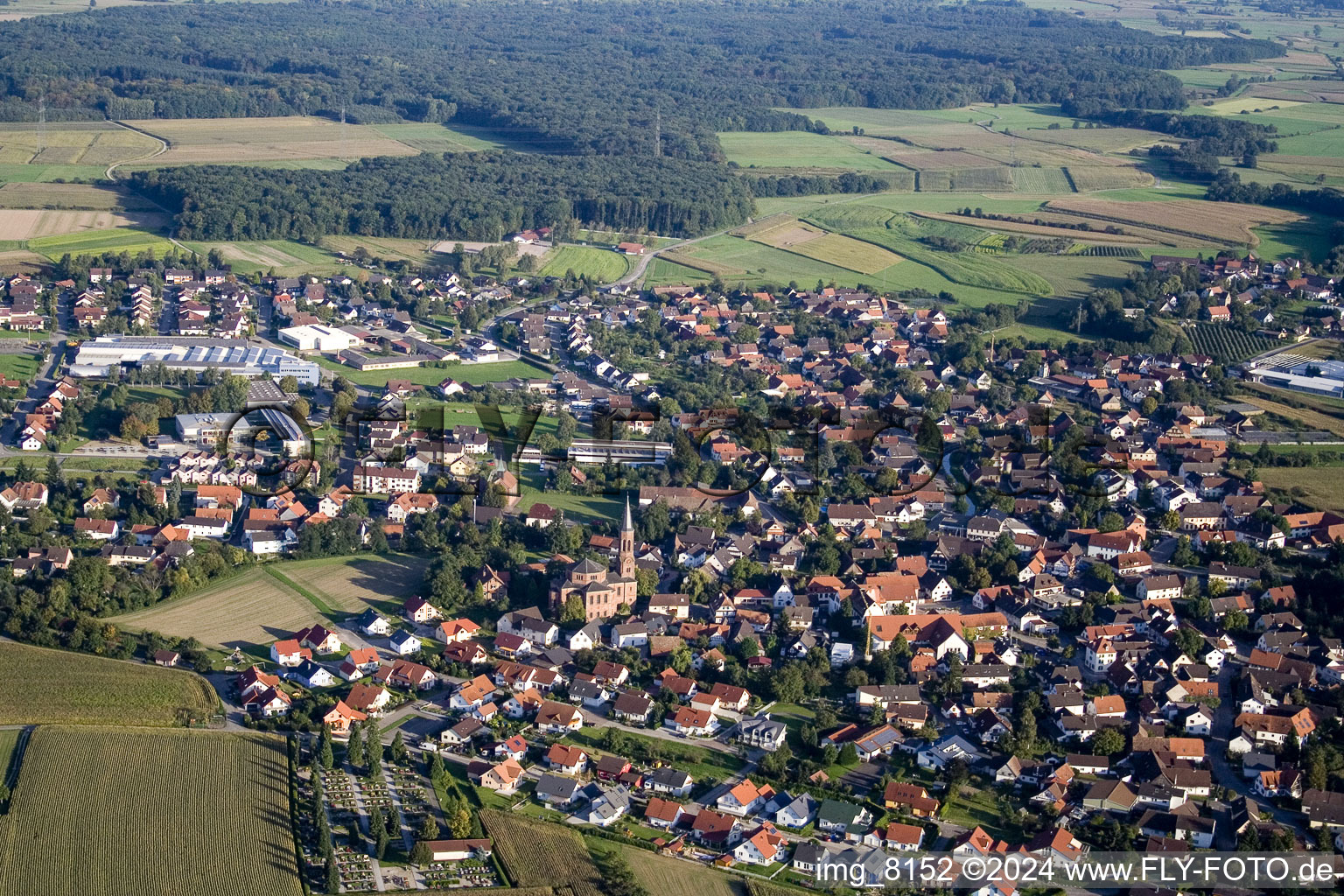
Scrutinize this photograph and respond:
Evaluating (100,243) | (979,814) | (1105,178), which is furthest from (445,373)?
(1105,178)

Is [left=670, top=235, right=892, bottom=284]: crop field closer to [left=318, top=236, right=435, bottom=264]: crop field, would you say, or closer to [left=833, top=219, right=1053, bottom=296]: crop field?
[left=833, top=219, right=1053, bottom=296]: crop field

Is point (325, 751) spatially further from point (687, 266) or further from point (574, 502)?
point (687, 266)

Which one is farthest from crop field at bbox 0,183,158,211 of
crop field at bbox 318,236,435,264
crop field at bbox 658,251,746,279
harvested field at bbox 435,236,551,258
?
crop field at bbox 658,251,746,279

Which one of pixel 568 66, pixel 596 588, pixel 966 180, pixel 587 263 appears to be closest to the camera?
pixel 596 588

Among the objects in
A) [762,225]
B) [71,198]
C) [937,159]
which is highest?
[937,159]

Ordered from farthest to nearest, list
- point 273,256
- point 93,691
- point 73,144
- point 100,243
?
1. point 73,144
2. point 273,256
3. point 100,243
4. point 93,691

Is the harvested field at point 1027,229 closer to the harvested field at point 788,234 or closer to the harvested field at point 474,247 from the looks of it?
the harvested field at point 788,234

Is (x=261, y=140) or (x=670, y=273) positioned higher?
(x=261, y=140)
